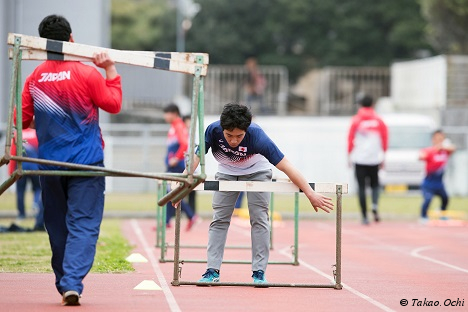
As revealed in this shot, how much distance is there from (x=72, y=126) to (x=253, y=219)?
2433mm

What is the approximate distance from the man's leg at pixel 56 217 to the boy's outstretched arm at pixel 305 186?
1.95m

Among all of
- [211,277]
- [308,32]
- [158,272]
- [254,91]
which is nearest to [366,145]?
[158,272]

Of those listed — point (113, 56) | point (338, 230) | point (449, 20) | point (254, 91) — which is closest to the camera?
point (113, 56)

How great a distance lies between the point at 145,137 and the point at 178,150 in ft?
41.7

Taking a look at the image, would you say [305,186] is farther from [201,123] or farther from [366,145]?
[366,145]

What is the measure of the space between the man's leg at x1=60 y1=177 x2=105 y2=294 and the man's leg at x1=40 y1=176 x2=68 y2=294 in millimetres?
128

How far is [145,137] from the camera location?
30281 mm

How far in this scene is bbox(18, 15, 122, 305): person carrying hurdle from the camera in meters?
8.66

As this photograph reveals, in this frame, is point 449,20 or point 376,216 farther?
point 449,20

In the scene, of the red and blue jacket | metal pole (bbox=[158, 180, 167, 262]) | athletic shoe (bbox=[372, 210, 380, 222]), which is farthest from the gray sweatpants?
athletic shoe (bbox=[372, 210, 380, 222])

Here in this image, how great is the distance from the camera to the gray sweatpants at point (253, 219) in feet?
34.0

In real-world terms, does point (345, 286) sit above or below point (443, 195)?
below

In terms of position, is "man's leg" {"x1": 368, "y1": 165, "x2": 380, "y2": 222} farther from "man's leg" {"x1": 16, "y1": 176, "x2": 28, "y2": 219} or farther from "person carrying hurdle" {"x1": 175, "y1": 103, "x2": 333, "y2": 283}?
"person carrying hurdle" {"x1": 175, "y1": 103, "x2": 333, "y2": 283}

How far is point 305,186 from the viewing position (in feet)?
31.6
